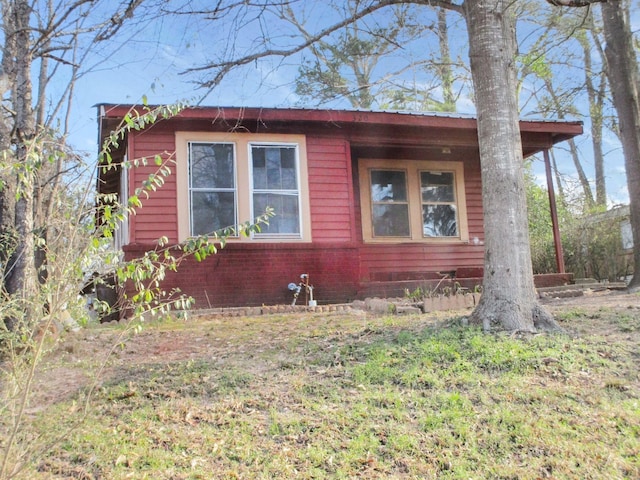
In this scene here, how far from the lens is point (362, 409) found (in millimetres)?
3408

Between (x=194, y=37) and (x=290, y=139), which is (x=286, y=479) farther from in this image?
(x=290, y=139)

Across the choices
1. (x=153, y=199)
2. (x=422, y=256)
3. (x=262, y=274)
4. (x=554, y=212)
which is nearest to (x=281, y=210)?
(x=262, y=274)

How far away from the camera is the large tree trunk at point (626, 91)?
8.73 metres

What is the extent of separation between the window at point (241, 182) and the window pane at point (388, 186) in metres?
2.42

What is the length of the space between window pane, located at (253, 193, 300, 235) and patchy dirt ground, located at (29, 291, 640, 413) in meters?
2.10

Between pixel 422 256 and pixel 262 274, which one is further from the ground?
pixel 422 256

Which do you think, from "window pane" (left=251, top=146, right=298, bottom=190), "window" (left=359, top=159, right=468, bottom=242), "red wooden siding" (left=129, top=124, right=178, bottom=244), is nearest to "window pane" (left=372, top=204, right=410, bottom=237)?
"window" (left=359, top=159, right=468, bottom=242)

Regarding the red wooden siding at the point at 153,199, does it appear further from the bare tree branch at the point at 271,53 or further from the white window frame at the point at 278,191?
the bare tree branch at the point at 271,53

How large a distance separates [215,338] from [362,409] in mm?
2601

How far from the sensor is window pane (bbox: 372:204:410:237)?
10984 mm

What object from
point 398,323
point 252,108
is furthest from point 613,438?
point 252,108

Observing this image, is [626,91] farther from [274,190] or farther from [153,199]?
[153,199]

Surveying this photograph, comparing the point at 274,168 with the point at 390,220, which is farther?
the point at 390,220

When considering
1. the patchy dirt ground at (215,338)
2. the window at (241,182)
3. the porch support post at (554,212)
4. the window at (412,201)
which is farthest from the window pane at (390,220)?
the patchy dirt ground at (215,338)
